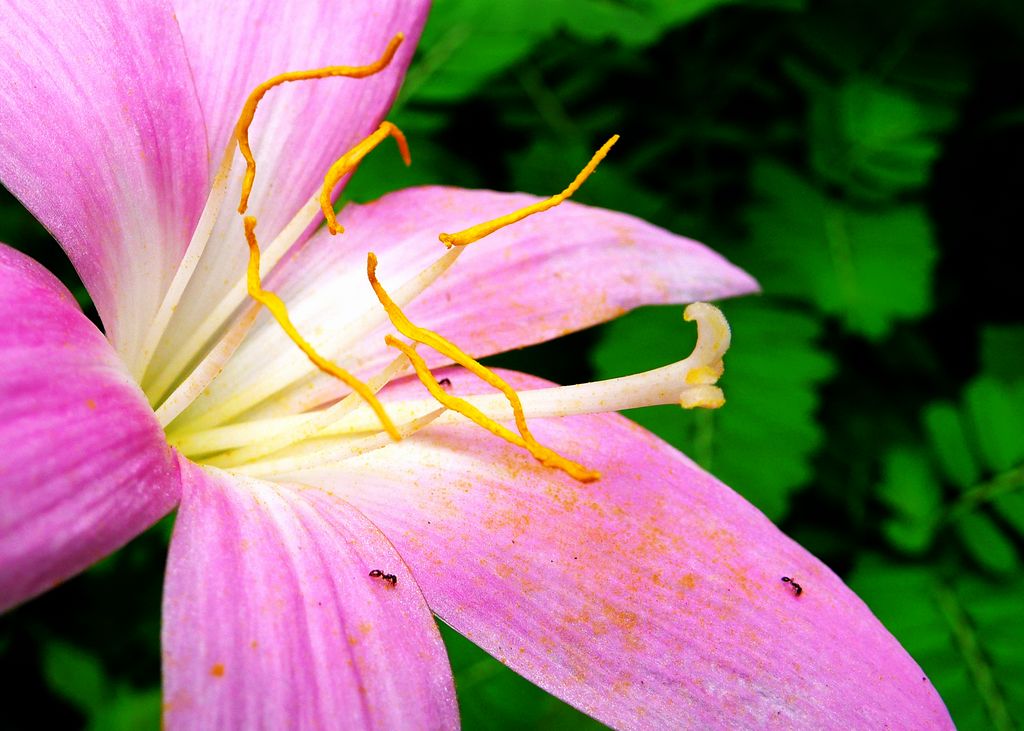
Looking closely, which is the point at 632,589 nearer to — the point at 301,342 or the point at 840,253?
the point at 301,342

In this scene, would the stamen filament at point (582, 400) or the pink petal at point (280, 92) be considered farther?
the pink petal at point (280, 92)

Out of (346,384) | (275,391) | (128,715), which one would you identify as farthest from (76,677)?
(346,384)

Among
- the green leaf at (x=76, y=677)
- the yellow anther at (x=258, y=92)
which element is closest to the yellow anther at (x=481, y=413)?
the yellow anther at (x=258, y=92)

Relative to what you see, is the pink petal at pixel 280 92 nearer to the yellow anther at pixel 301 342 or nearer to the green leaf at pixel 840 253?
the yellow anther at pixel 301 342

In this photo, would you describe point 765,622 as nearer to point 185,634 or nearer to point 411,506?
point 411,506

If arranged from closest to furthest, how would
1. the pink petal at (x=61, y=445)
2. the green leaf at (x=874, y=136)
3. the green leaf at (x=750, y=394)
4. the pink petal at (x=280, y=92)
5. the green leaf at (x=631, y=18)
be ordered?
the pink petal at (x=61, y=445)
the pink petal at (x=280, y=92)
the green leaf at (x=750, y=394)
the green leaf at (x=631, y=18)
the green leaf at (x=874, y=136)

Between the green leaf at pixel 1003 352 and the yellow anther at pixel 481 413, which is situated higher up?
the yellow anther at pixel 481 413

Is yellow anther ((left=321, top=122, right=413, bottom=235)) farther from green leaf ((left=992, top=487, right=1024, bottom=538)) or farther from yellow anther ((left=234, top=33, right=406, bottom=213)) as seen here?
green leaf ((left=992, top=487, right=1024, bottom=538))
